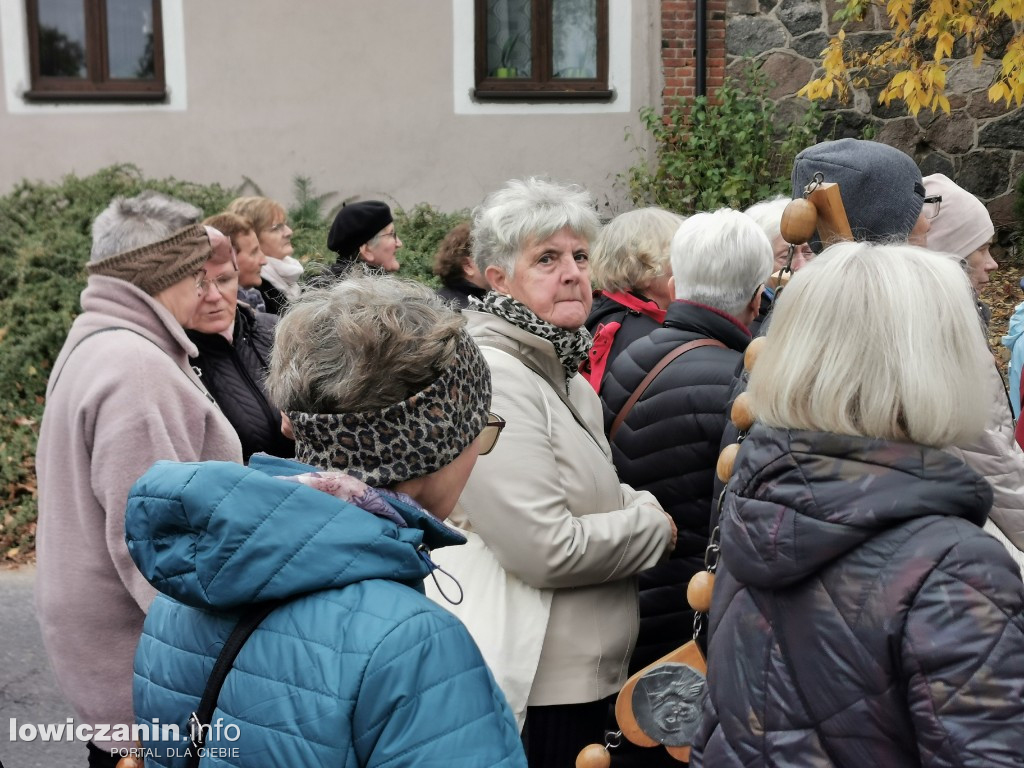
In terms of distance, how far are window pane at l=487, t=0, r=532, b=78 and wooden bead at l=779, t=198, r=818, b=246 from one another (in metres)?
9.76

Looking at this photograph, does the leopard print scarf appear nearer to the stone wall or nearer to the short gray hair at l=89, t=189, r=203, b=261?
the short gray hair at l=89, t=189, r=203, b=261

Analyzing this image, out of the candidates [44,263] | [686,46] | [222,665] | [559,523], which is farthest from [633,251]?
[686,46]

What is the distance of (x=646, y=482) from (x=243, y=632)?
6.05 ft

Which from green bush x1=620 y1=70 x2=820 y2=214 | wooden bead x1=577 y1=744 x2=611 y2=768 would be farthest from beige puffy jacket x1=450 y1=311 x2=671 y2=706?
green bush x1=620 y1=70 x2=820 y2=214

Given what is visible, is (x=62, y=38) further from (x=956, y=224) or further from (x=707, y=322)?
(x=956, y=224)

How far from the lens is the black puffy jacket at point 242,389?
3.91 m

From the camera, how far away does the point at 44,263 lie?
32.1 ft

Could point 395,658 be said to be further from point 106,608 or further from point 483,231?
point 483,231

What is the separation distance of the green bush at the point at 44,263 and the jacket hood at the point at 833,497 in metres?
6.42

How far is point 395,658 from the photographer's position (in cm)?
156

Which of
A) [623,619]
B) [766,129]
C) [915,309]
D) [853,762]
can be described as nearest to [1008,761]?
[853,762]

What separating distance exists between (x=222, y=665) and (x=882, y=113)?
11.2 m

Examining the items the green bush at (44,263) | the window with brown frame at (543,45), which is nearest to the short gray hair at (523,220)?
the green bush at (44,263)

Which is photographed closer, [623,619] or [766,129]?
→ [623,619]
